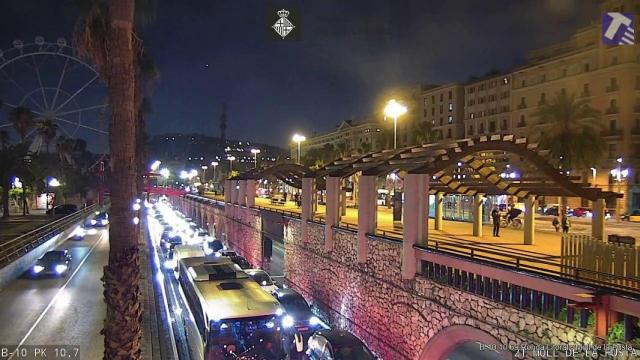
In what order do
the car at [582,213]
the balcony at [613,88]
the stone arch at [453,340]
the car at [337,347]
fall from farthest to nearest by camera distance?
the balcony at [613,88], the car at [582,213], the car at [337,347], the stone arch at [453,340]

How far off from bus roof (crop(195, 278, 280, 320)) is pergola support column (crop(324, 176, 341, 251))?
7.90 meters

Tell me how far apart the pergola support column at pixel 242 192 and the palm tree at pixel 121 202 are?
125ft

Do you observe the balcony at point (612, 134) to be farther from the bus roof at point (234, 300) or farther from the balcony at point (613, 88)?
the bus roof at point (234, 300)

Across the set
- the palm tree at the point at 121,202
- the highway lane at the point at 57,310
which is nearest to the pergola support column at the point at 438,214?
the highway lane at the point at 57,310

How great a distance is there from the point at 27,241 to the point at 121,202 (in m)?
26.7

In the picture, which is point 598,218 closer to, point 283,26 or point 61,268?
point 283,26

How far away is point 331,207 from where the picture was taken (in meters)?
25.5

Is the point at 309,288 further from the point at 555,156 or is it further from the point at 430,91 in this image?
the point at 430,91

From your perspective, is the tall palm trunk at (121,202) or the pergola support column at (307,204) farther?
the pergola support column at (307,204)

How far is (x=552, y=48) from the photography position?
70.9 metres

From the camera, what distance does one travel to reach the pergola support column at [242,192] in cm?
4822

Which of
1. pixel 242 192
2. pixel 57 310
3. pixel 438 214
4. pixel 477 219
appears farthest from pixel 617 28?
pixel 242 192

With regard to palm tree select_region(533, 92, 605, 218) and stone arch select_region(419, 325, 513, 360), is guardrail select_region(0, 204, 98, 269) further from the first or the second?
palm tree select_region(533, 92, 605, 218)

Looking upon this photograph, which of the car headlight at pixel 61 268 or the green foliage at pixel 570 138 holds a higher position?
the green foliage at pixel 570 138
